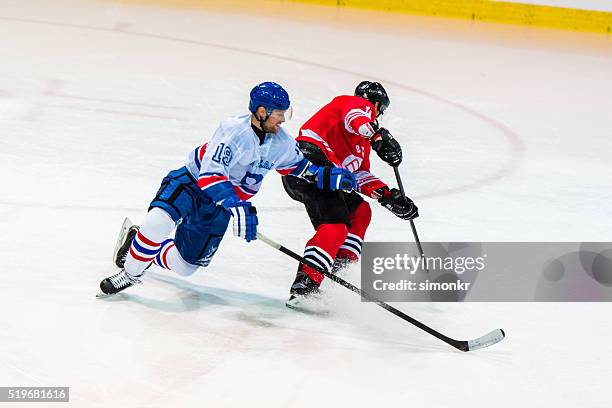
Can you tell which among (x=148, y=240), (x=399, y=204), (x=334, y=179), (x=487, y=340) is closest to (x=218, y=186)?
(x=148, y=240)

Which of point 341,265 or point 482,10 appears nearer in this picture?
point 341,265

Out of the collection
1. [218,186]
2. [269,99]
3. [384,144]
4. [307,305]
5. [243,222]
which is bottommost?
[307,305]

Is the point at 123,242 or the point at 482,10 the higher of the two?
the point at 482,10

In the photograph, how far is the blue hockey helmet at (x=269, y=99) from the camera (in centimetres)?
369

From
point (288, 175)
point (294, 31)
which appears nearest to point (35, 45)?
point (294, 31)

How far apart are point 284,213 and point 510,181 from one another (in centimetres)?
170

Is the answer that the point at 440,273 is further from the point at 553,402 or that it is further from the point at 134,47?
the point at 134,47

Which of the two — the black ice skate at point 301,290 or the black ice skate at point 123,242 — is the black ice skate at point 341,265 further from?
the black ice skate at point 123,242

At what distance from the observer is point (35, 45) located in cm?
859

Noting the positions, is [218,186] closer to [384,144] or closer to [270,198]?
[384,144]

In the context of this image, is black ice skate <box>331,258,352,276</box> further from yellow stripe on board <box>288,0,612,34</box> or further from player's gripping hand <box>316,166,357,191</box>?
yellow stripe on board <box>288,0,612,34</box>

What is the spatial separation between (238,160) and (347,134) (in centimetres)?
73

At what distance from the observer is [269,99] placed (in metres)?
3.69

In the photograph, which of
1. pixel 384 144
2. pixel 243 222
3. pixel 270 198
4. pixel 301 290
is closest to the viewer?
pixel 243 222
